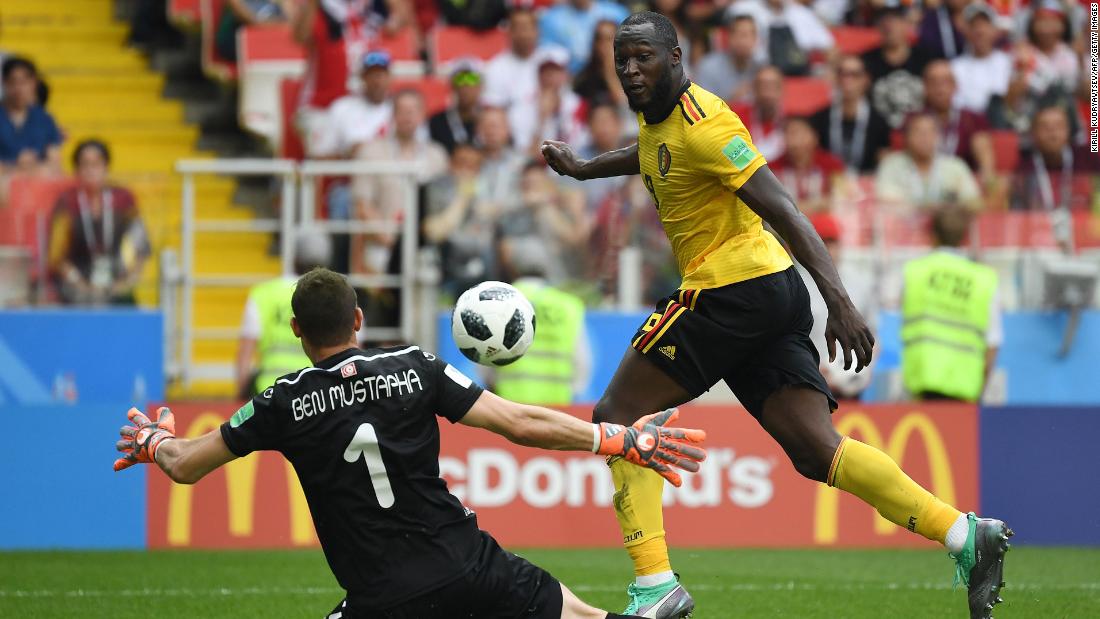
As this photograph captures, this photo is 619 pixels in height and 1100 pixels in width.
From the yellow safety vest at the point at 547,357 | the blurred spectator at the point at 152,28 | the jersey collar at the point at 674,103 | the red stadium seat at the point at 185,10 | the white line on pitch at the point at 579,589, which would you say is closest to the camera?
the jersey collar at the point at 674,103

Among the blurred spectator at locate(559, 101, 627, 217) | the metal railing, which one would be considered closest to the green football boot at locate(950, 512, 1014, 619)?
the metal railing

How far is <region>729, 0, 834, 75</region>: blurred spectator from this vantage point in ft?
50.2

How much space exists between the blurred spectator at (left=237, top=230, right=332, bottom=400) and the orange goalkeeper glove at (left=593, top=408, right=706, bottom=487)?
5.27 m

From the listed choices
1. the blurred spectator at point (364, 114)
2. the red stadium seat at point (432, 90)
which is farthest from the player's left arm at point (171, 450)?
the red stadium seat at point (432, 90)

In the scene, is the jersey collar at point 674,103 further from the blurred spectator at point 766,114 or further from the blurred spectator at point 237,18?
the blurred spectator at point 237,18

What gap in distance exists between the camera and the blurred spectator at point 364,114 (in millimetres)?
13594

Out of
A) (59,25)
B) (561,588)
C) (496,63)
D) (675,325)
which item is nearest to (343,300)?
(561,588)

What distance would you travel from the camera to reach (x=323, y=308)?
16.6ft

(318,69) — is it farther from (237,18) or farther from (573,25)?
(573,25)

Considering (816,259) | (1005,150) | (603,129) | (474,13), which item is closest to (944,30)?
(1005,150)

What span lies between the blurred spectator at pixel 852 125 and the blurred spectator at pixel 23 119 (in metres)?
6.70

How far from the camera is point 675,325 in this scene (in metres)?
6.24

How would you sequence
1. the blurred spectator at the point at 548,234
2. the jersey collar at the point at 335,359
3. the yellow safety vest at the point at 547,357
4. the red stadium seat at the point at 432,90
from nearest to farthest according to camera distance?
1. the jersey collar at the point at 335,359
2. the yellow safety vest at the point at 547,357
3. the blurred spectator at the point at 548,234
4. the red stadium seat at the point at 432,90

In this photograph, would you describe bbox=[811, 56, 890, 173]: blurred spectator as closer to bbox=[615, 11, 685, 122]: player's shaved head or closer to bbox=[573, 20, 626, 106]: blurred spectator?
bbox=[573, 20, 626, 106]: blurred spectator
